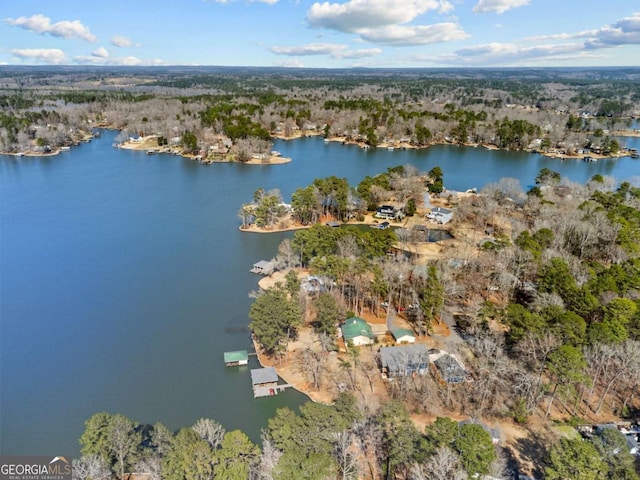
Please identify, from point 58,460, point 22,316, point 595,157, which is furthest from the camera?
point 595,157

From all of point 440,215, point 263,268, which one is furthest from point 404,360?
point 440,215

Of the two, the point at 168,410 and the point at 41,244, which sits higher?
the point at 41,244

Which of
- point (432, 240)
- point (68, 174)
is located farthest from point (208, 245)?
point (68, 174)

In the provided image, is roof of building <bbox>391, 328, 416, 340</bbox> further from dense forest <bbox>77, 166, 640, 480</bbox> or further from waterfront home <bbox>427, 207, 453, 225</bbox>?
waterfront home <bbox>427, 207, 453, 225</bbox>

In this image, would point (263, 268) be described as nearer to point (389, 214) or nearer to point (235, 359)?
point (235, 359)

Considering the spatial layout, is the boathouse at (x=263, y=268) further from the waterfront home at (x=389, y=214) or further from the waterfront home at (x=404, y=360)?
the waterfront home at (x=389, y=214)

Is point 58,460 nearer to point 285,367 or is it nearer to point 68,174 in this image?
point 285,367
